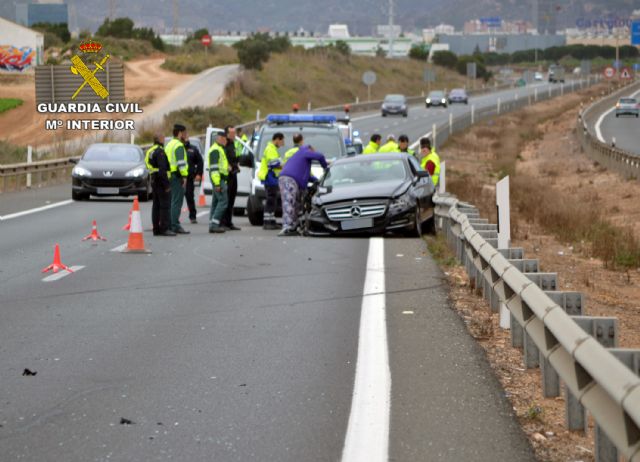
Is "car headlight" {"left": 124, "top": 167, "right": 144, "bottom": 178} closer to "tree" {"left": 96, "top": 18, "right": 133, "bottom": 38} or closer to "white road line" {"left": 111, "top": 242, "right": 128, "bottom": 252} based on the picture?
"white road line" {"left": 111, "top": 242, "right": 128, "bottom": 252}

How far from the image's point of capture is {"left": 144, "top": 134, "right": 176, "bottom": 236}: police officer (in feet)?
72.0

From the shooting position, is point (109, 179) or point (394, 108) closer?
point (109, 179)

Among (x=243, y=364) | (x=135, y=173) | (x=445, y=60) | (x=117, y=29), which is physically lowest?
(x=243, y=364)

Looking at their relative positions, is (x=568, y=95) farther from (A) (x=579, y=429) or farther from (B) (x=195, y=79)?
(A) (x=579, y=429)

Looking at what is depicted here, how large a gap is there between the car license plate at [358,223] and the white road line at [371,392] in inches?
291

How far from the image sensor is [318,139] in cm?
2678

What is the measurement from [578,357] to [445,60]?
588 feet

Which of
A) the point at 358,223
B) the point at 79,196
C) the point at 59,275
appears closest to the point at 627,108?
the point at 79,196

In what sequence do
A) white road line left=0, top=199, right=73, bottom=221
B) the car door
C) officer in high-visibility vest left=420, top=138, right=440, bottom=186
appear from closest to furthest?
the car door < officer in high-visibility vest left=420, top=138, right=440, bottom=186 < white road line left=0, top=199, right=73, bottom=221

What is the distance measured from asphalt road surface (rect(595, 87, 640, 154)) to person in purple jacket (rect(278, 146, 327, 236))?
127 ft

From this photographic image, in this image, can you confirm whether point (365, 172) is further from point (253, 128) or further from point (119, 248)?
point (253, 128)

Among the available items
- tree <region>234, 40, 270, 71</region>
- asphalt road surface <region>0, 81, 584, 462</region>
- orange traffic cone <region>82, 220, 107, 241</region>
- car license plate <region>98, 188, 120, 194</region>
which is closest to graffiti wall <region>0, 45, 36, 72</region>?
tree <region>234, 40, 270, 71</region>

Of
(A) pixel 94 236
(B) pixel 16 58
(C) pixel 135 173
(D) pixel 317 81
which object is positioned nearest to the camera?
(A) pixel 94 236

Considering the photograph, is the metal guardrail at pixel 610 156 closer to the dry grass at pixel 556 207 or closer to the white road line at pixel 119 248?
the dry grass at pixel 556 207
